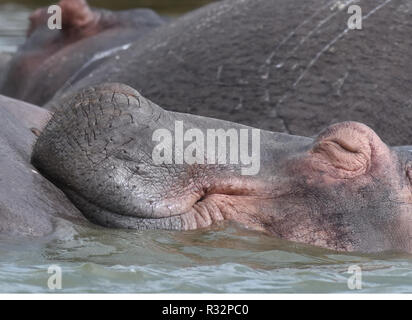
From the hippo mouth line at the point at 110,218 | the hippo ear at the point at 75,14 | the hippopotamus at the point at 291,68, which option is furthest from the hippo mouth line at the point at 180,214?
the hippo ear at the point at 75,14

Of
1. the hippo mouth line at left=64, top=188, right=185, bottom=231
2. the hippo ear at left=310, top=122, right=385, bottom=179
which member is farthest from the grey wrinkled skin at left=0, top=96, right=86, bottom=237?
the hippo ear at left=310, top=122, right=385, bottom=179

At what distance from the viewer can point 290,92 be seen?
579 cm

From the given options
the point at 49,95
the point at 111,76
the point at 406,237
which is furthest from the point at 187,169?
the point at 49,95

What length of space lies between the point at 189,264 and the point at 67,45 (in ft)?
14.1

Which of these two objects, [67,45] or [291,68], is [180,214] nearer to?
[291,68]

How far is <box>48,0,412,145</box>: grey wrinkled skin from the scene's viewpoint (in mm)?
5676

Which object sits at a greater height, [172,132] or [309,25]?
[309,25]

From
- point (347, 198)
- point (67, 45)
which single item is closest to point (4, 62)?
point (67, 45)

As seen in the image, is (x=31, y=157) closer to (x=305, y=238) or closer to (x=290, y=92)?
(x=305, y=238)

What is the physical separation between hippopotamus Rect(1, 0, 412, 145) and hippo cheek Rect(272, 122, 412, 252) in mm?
1297

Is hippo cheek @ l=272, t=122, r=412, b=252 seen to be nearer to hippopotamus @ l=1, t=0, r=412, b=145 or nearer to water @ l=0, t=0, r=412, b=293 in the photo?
water @ l=0, t=0, r=412, b=293

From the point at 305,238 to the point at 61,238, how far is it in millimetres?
880

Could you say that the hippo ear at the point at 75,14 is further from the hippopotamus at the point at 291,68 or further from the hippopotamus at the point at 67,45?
the hippopotamus at the point at 291,68

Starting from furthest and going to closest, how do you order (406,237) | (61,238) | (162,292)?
(406,237), (61,238), (162,292)
